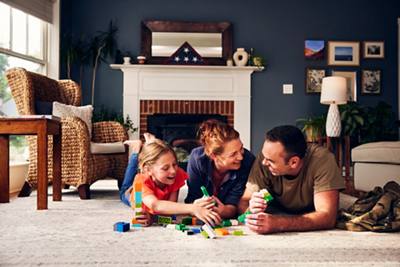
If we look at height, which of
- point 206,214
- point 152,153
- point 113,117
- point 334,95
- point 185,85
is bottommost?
point 206,214

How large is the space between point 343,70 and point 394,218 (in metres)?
4.26

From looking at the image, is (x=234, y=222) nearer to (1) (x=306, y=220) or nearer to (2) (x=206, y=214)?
(2) (x=206, y=214)

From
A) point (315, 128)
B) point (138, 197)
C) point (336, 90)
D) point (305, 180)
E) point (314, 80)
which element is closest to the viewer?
point (305, 180)

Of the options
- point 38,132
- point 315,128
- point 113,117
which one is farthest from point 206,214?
point 113,117

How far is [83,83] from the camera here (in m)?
6.05

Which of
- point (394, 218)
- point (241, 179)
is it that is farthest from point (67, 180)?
point (394, 218)

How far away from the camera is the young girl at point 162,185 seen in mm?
2191

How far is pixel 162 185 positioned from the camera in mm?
2559

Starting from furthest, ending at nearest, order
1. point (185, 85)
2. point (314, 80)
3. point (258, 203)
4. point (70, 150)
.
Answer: point (314, 80) < point (185, 85) < point (70, 150) < point (258, 203)

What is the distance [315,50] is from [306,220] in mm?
4477

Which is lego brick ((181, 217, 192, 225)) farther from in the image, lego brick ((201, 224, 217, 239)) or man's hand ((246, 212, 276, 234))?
man's hand ((246, 212, 276, 234))

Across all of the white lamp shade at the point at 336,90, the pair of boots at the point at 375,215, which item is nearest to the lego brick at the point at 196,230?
the pair of boots at the point at 375,215

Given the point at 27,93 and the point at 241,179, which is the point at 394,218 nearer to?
the point at 241,179

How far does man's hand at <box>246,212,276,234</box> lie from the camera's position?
203 cm
